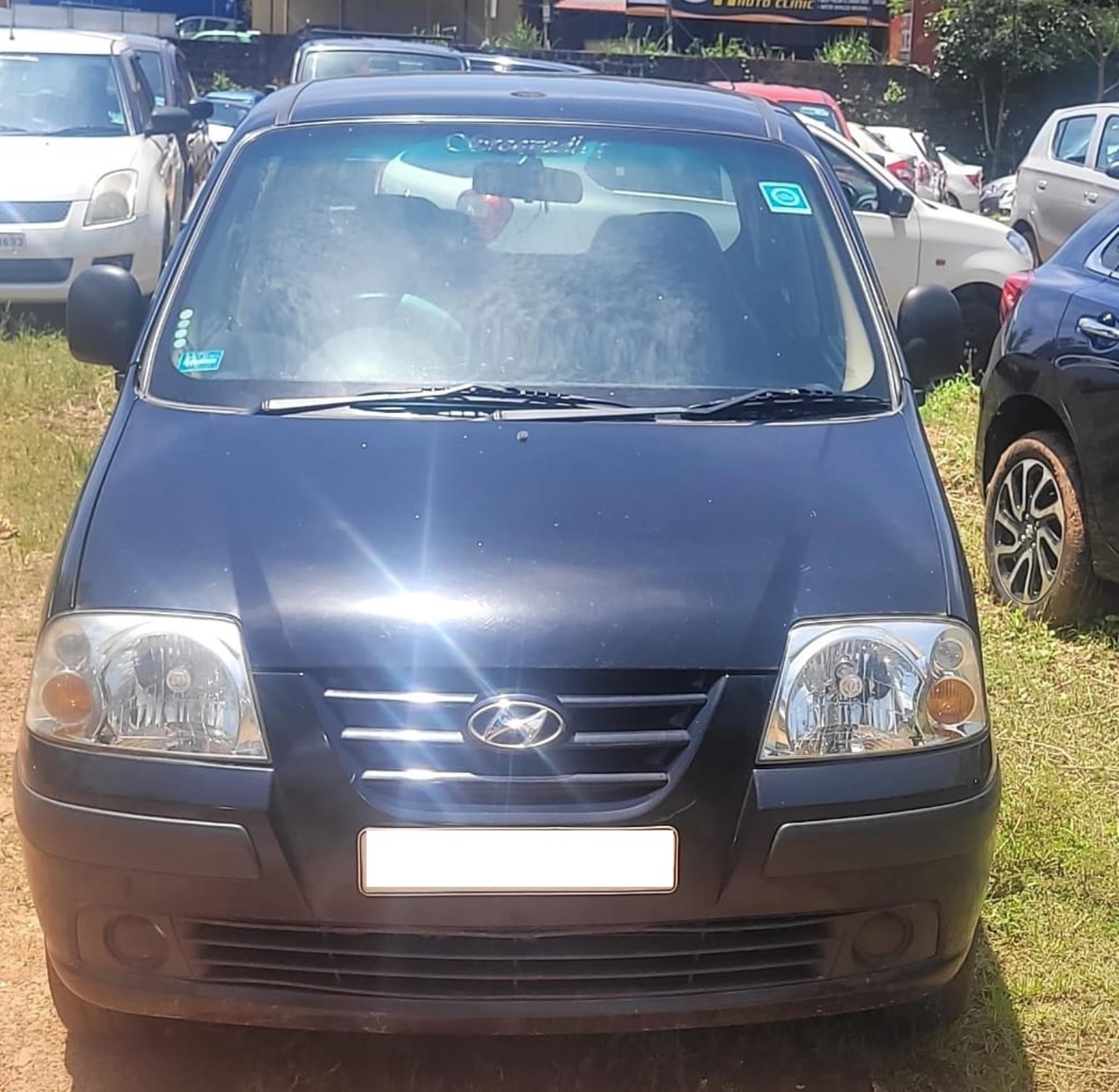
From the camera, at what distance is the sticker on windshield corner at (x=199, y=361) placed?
3279mm

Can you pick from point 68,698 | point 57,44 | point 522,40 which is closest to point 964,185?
point 57,44

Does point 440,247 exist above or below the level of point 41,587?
above

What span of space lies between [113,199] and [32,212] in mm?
465

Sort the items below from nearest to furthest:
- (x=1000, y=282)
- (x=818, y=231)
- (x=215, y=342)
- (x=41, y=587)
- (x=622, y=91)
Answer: (x=215, y=342)
(x=818, y=231)
(x=622, y=91)
(x=41, y=587)
(x=1000, y=282)

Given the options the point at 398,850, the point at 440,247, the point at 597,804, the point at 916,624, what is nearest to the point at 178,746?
the point at 398,850

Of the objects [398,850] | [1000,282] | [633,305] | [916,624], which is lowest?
[1000,282]

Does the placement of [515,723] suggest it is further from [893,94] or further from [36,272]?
[893,94]

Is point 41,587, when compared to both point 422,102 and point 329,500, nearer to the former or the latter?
point 422,102

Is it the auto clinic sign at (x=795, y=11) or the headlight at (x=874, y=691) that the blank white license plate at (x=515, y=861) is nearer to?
the headlight at (x=874, y=691)

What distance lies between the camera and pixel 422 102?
12.6 ft

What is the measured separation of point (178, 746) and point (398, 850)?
1.28ft

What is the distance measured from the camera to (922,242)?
8938mm

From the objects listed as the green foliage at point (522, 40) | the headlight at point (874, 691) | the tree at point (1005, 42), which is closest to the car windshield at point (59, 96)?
the headlight at point (874, 691)

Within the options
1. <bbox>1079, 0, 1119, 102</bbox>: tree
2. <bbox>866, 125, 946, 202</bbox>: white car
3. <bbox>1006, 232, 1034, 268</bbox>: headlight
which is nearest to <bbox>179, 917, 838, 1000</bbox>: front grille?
<bbox>1006, 232, 1034, 268</bbox>: headlight
